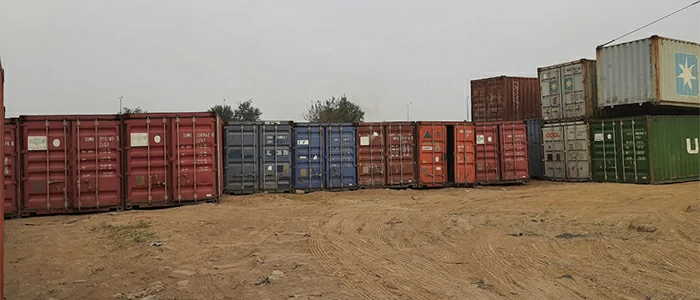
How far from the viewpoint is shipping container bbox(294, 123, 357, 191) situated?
1616 centimetres

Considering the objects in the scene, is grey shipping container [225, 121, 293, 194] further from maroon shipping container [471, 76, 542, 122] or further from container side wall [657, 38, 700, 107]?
container side wall [657, 38, 700, 107]

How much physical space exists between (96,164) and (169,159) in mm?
1858

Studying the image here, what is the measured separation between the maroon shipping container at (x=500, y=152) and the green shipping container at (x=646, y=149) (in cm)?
337

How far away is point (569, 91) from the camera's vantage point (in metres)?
20.1

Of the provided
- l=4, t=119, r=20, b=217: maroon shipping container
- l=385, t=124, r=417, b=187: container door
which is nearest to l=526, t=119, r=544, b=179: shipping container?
l=385, t=124, r=417, b=187: container door

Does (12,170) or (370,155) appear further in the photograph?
(370,155)

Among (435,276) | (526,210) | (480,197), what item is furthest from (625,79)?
(435,276)

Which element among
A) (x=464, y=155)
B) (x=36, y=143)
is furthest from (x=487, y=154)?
(x=36, y=143)

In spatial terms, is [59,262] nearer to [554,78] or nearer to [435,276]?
[435,276]

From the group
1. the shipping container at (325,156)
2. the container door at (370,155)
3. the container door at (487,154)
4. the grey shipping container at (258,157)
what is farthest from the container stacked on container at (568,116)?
the grey shipping container at (258,157)

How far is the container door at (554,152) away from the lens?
20.3 meters

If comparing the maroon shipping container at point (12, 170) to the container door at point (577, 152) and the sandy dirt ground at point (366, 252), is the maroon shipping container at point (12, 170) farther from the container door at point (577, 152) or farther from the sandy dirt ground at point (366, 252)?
the container door at point (577, 152)

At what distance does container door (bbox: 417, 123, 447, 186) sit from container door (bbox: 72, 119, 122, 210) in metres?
10.5

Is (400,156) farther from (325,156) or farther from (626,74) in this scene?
(626,74)
